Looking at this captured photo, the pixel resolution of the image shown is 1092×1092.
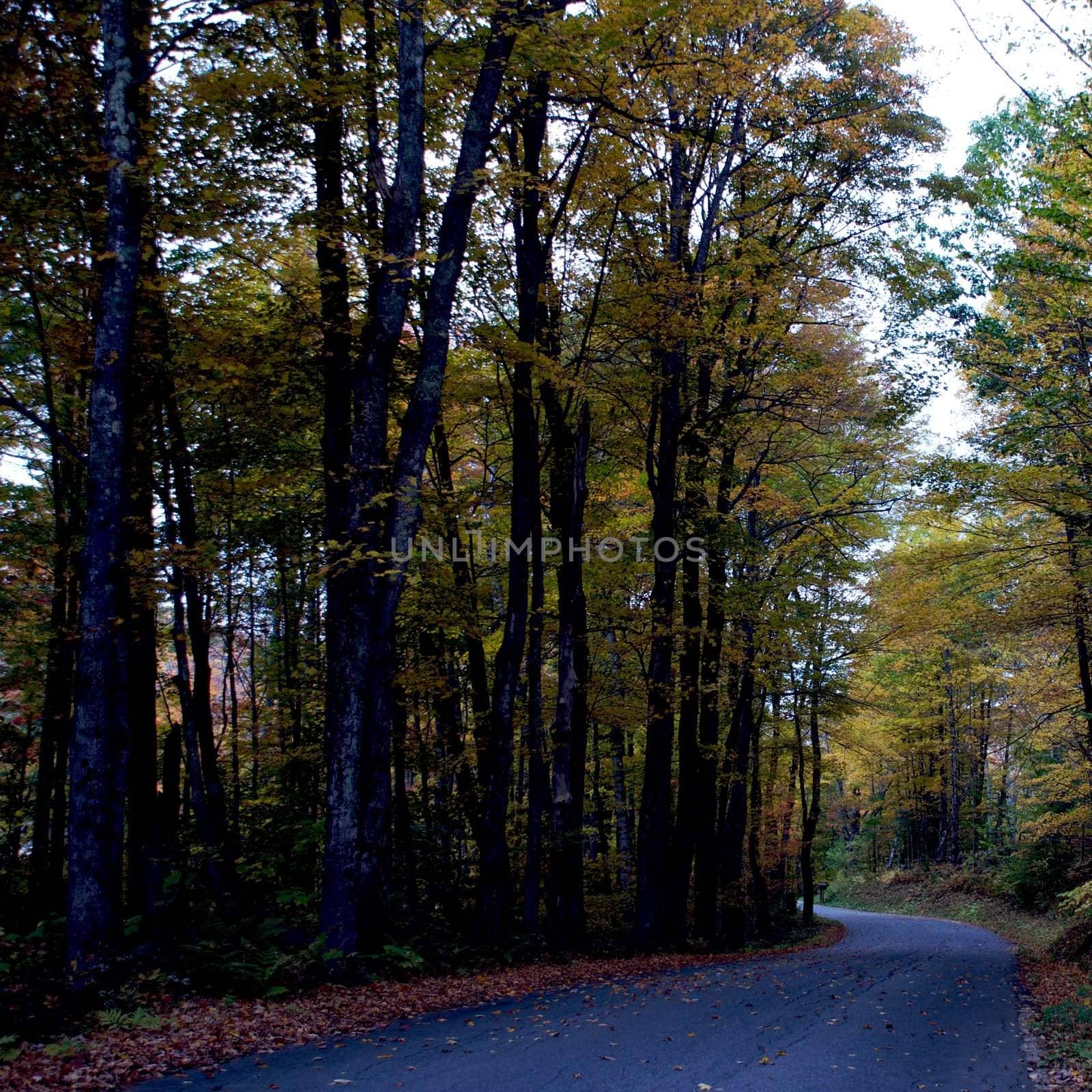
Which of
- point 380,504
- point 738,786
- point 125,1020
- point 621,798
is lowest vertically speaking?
point 621,798

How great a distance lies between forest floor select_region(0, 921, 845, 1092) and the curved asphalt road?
300 mm

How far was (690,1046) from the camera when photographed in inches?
261

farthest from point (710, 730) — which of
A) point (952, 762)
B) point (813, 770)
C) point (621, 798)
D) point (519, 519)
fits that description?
point (952, 762)

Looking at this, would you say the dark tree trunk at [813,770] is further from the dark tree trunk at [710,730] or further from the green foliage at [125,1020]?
the green foliage at [125,1020]

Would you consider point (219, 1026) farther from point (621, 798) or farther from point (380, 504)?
point (621, 798)

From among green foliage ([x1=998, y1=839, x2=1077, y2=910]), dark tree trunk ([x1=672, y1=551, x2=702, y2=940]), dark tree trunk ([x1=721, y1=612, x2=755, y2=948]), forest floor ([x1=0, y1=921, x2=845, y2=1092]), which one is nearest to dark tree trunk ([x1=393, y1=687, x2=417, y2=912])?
forest floor ([x1=0, y1=921, x2=845, y2=1092])

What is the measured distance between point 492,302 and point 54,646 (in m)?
8.65

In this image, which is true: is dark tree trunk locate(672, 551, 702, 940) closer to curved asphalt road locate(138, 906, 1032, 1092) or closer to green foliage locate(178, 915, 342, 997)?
curved asphalt road locate(138, 906, 1032, 1092)

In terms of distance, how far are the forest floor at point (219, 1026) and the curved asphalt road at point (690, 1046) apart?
300 millimetres

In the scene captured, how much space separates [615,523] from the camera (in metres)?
15.9

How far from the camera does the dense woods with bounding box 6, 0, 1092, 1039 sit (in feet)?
29.7

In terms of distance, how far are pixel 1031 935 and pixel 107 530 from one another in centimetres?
2342

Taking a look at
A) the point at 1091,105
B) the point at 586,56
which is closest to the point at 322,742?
the point at 586,56

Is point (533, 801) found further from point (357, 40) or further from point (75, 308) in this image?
point (357, 40)
